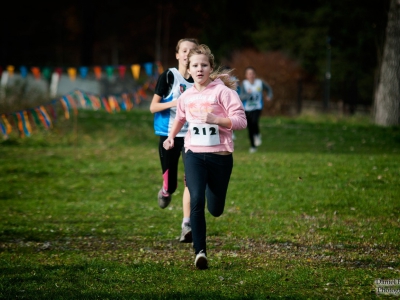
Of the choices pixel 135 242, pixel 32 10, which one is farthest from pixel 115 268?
pixel 32 10

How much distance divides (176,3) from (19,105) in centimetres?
3797

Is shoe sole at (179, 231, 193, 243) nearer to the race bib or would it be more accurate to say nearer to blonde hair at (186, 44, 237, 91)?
the race bib

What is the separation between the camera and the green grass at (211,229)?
5727 mm

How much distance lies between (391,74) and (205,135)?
1694cm

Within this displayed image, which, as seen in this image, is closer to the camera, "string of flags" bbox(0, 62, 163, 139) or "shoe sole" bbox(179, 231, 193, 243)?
"shoe sole" bbox(179, 231, 193, 243)

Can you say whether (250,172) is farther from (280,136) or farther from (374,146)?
(280,136)

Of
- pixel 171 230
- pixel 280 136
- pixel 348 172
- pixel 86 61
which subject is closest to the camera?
pixel 171 230

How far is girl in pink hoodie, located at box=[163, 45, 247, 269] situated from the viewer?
6246 millimetres

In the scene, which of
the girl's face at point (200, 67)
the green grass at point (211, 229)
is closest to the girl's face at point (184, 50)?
the girl's face at point (200, 67)

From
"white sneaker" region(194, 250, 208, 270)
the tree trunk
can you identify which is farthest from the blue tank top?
the tree trunk

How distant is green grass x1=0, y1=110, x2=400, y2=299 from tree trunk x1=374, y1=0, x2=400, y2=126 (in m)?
4.70

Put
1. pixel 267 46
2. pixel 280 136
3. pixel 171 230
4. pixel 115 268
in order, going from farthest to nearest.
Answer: pixel 267 46 → pixel 280 136 → pixel 171 230 → pixel 115 268

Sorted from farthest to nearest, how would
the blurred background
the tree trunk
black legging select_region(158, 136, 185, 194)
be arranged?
the blurred background < the tree trunk < black legging select_region(158, 136, 185, 194)

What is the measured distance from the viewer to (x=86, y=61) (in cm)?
5634
